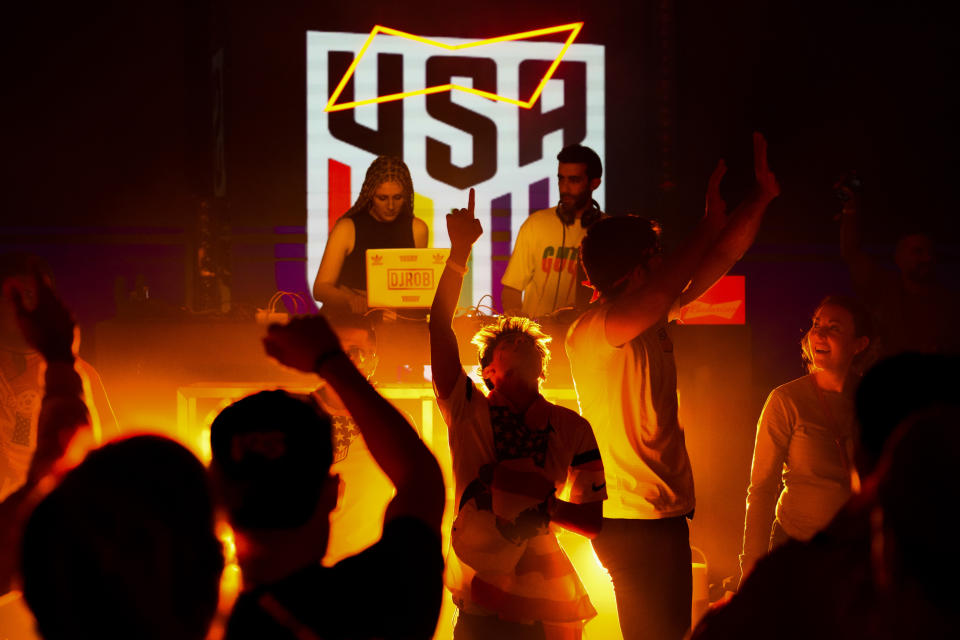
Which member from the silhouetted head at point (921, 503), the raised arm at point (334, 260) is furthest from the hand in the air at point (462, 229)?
the raised arm at point (334, 260)

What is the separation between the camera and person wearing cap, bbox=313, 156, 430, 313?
4.75m

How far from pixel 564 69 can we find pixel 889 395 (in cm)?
643

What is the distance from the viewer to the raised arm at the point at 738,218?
8.89 feet

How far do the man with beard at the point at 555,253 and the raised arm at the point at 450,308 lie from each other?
87.4 inches

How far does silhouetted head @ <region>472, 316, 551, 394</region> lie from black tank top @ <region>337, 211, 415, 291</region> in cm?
218

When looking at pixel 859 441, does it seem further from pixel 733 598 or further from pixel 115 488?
pixel 115 488

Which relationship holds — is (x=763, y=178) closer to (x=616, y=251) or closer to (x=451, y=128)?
(x=616, y=251)

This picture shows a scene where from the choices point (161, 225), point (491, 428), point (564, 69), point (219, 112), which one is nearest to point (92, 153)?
point (161, 225)

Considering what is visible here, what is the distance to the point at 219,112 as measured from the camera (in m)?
6.55

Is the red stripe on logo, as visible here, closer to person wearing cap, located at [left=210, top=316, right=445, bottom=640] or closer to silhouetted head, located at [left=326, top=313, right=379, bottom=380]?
silhouetted head, located at [left=326, top=313, right=379, bottom=380]

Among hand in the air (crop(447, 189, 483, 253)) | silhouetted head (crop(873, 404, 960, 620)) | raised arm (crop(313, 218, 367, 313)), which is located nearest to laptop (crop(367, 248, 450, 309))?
raised arm (crop(313, 218, 367, 313))

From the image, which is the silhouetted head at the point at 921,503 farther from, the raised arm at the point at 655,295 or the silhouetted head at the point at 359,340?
the silhouetted head at the point at 359,340

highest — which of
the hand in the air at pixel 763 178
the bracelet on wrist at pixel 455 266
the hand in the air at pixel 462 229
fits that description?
the hand in the air at pixel 763 178

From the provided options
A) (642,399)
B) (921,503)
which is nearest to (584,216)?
(642,399)
